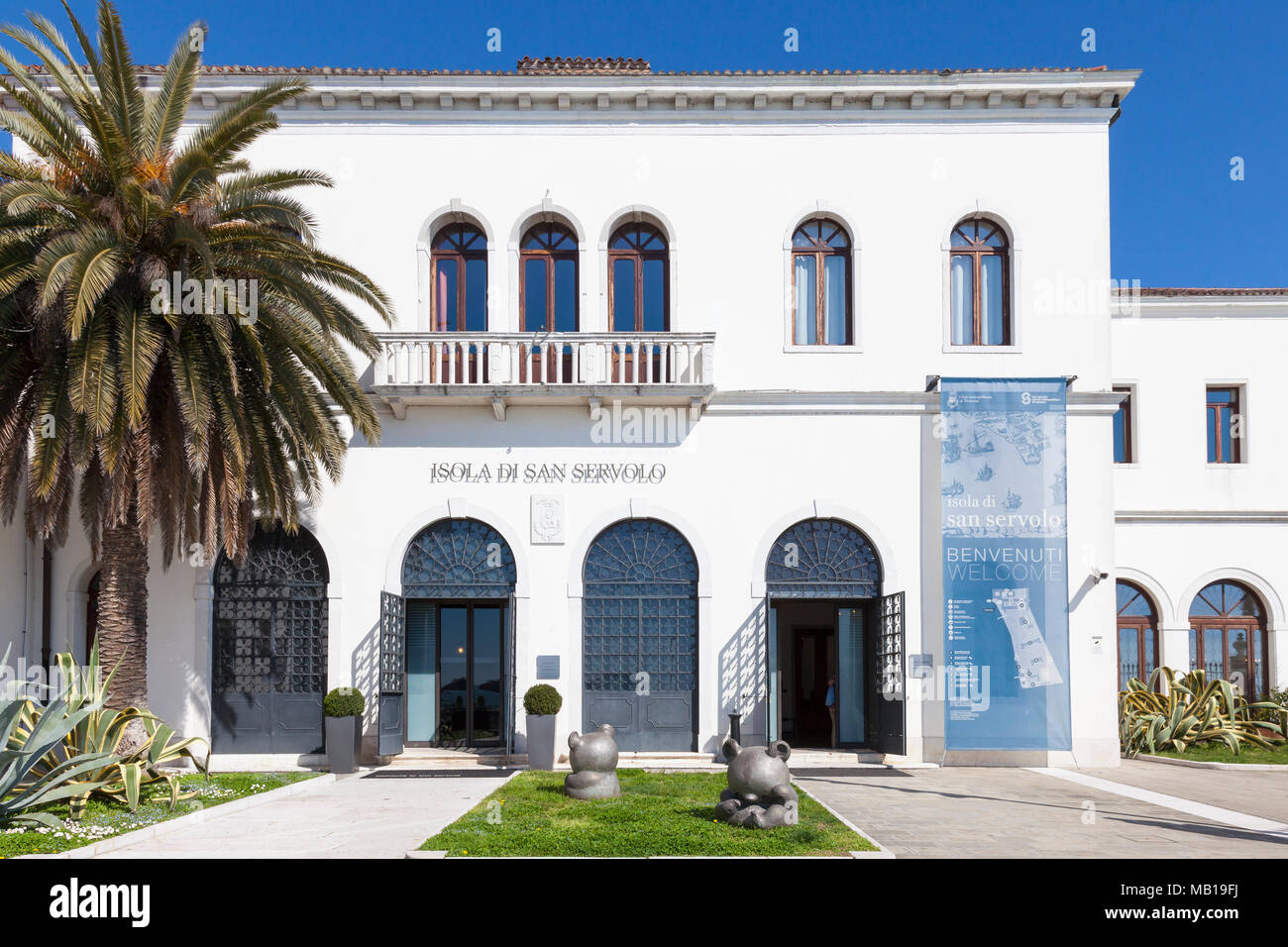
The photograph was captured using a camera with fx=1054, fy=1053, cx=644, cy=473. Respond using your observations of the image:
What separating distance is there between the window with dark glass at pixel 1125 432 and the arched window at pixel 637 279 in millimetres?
11423

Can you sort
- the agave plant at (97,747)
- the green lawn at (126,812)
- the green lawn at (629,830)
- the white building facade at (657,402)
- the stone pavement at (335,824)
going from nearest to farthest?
the green lawn at (629,830), the green lawn at (126,812), the stone pavement at (335,824), the agave plant at (97,747), the white building facade at (657,402)

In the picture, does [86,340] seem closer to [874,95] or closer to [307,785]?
[307,785]

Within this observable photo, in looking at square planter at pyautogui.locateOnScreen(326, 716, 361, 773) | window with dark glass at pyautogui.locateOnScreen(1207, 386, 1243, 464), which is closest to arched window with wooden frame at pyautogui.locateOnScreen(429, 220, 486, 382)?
square planter at pyautogui.locateOnScreen(326, 716, 361, 773)

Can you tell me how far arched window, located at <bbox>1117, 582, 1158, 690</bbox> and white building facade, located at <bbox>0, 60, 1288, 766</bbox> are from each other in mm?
5788

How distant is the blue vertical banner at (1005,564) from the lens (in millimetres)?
17750

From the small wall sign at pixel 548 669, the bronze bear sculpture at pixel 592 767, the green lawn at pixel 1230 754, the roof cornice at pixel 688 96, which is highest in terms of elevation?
the roof cornice at pixel 688 96

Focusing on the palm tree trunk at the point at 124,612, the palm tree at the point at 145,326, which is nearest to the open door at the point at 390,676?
the palm tree at the point at 145,326

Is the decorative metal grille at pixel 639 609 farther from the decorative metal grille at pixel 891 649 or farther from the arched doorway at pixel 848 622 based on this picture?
the decorative metal grille at pixel 891 649

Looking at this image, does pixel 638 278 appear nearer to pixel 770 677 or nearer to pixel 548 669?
pixel 548 669

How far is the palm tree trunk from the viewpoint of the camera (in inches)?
578

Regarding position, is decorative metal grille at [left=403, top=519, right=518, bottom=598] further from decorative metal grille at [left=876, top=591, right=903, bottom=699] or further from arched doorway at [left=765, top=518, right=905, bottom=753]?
decorative metal grille at [left=876, top=591, right=903, bottom=699]

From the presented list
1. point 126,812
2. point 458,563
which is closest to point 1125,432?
point 458,563

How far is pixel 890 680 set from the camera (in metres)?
18.1

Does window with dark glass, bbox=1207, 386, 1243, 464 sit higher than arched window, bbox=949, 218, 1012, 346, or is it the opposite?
arched window, bbox=949, 218, 1012, 346
